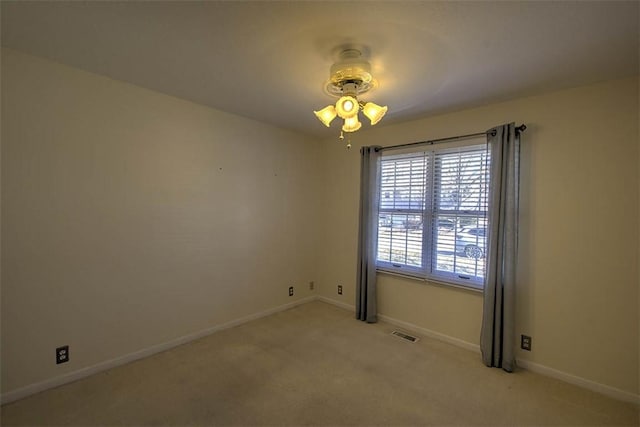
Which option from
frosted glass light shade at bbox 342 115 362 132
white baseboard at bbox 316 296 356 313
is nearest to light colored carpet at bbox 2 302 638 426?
white baseboard at bbox 316 296 356 313

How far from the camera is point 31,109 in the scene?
79.8 inches

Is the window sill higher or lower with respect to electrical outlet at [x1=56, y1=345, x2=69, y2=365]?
higher

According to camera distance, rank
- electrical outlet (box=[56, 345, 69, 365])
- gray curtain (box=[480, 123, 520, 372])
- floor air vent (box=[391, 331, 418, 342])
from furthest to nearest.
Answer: floor air vent (box=[391, 331, 418, 342]) < gray curtain (box=[480, 123, 520, 372]) < electrical outlet (box=[56, 345, 69, 365])

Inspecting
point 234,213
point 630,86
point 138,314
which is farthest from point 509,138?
point 138,314

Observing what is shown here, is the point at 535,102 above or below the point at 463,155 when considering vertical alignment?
above

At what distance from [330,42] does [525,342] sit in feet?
9.36

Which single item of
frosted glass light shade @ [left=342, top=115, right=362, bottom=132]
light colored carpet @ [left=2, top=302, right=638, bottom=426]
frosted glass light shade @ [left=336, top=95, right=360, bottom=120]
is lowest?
light colored carpet @ [left=2, top=302, right=638, bottom=426]

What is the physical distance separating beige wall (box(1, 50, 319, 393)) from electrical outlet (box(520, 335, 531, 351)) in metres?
2.63

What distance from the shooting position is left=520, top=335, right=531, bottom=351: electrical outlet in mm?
2537

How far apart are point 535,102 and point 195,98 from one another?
3.02m

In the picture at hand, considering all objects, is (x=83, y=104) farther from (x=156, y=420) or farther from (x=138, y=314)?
(x=156, y=420)

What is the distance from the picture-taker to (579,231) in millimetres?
2326

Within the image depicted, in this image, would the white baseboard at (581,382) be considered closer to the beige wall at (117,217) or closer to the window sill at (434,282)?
the window sill at (434,282)

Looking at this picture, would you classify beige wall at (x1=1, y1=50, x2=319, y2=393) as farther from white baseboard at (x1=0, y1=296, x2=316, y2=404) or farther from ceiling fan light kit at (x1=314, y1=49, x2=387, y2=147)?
ceiling fan light kit at (x1=314, y1=49, x2=387, y2=147)
